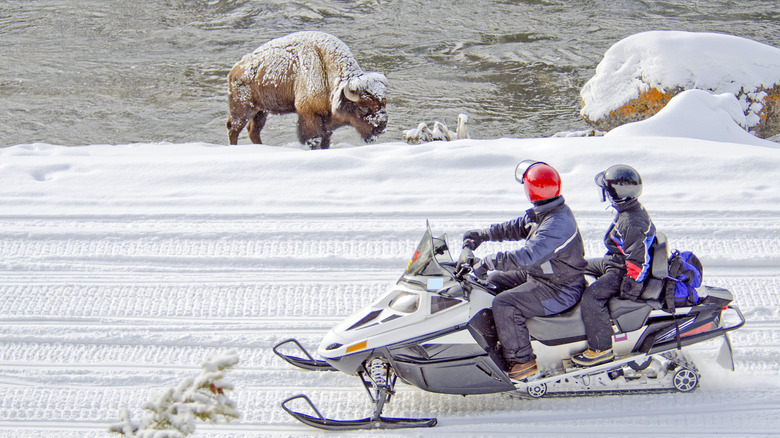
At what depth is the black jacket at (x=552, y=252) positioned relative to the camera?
319 centimetres

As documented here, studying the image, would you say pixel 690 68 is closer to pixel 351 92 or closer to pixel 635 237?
pixel 351 92

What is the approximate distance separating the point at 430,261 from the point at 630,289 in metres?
0.91

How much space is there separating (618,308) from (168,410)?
7.18ft

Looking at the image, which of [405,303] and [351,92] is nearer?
[405,303]

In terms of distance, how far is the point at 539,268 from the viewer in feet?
10.9

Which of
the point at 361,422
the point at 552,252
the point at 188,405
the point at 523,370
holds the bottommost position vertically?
the point at 361,422

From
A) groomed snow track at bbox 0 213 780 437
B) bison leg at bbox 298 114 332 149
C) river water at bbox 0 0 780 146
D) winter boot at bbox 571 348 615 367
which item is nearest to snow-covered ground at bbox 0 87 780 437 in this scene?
groomed snow track at bbox 0 213 780 437

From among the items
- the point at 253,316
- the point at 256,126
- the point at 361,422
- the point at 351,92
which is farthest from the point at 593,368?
the point at 256,126

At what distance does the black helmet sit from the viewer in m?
3.29

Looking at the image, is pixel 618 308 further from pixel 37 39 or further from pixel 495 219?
pixel 37 39

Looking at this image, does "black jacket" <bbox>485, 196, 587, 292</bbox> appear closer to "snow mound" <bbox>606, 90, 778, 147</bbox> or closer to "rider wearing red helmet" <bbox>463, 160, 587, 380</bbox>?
"rider wearing red helmet" <bbox>463, 160, 587, 380</bbox>

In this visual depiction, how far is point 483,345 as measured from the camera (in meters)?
3.38

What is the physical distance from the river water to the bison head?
149 centimetres

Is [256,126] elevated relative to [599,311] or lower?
lower
